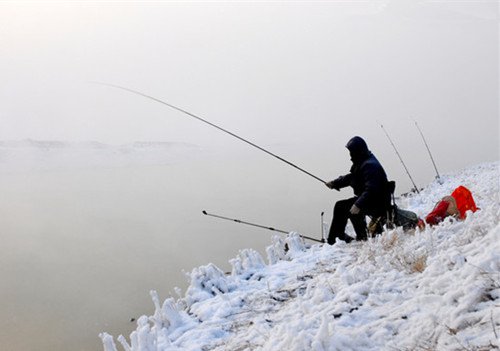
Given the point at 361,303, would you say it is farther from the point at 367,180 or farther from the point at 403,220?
the point at 403,220

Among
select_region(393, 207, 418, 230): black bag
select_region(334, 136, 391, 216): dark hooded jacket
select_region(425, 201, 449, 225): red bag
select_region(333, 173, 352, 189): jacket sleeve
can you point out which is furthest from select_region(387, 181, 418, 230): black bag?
select_region(333, 173, 352, 189): jacket sleeve

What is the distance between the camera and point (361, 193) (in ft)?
24.5

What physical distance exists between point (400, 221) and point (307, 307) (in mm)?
4101

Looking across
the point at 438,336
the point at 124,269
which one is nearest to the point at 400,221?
the point at 438,336

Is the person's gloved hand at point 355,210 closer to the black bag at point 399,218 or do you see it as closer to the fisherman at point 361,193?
the fisherman at point 361,193

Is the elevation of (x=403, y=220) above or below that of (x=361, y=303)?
below

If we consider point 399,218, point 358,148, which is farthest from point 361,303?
point 358,148

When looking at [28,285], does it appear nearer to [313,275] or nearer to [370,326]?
[313,275]

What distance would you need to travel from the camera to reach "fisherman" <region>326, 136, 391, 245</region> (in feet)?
23.3

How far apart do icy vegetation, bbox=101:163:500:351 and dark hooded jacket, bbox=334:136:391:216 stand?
807mm

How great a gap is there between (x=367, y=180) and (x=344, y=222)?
0.94 meters

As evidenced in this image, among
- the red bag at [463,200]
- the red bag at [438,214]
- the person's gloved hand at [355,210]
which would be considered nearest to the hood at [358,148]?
the person's gloved hand at [355,210]

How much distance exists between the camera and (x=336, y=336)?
2.79m

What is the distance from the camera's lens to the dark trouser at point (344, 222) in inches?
290
